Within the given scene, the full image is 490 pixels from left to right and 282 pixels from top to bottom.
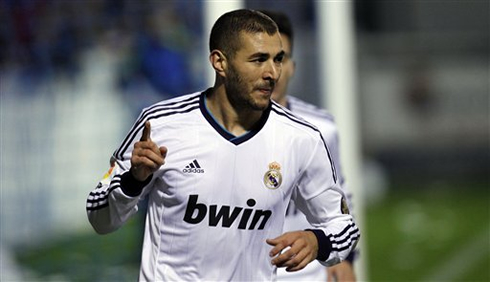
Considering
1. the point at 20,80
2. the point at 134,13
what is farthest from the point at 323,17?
the point at 20,80

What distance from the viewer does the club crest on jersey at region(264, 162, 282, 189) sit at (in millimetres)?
4820

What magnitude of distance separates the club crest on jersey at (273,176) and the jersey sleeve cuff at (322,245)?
259mm

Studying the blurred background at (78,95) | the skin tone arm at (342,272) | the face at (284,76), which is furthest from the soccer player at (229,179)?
the blurred background at (78,95)

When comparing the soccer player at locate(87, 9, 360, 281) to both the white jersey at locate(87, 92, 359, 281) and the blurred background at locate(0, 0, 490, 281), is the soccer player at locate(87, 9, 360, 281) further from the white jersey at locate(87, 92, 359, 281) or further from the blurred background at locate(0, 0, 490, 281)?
the blurred background at locate(0, 0, 490, 281)

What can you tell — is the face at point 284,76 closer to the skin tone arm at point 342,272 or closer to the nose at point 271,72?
the skin tone arm at point 342,272

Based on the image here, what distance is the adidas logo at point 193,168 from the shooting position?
475cm

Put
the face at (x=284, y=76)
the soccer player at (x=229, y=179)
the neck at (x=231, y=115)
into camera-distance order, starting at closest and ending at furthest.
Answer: the soccer player at (x=229, y=179)
the neck at (x=231, y=115)
the face at (x=284, y=76)

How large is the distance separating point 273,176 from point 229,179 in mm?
200

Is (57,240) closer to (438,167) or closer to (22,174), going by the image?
(22,174)

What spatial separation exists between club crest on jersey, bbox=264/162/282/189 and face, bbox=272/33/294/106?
1163 mm

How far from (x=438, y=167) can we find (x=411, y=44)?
10.3 feet

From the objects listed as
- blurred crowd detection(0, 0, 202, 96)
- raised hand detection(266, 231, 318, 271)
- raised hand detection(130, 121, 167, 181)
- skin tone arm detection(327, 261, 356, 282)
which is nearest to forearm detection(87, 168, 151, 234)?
raised hand detection(130, 121, 167, 181)

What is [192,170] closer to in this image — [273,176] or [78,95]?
[273,176]

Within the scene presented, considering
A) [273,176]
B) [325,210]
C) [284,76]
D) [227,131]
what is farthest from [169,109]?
[284,76]
